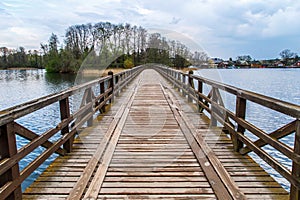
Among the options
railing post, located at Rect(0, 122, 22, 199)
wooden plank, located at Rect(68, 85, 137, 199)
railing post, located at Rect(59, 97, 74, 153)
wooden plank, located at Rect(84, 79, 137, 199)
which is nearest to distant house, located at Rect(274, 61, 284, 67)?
wooden plank, located at Rect(84, 79, 137, 199)

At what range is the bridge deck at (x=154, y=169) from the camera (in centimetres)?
211

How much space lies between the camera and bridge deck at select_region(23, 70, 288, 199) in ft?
6.91

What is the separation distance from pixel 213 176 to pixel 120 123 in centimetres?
235

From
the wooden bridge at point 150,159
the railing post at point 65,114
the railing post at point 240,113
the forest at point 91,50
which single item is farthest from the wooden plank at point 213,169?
the forest at point 91,50

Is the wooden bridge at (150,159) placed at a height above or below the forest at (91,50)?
below

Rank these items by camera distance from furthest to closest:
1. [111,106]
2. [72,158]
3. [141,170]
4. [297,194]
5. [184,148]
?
1. [111,106]
2. [184,148]
3. [72,158]
4. [141,170]
5. [297,194]

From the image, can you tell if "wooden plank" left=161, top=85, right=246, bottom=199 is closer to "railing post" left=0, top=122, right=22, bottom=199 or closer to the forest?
"railing post" left=0, top=122, right=22, bottom=199

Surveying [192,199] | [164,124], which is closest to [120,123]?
[164,124]

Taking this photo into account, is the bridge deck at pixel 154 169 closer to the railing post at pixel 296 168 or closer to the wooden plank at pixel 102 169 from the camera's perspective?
the wooden plank at pixel 102 169

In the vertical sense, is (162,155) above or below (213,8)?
below

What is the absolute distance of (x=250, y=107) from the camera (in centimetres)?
1110

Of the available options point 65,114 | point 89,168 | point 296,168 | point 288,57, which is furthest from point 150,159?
point 288,57

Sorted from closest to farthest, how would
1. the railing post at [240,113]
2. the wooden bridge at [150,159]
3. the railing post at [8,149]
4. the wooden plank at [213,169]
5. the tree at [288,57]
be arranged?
the railing post at [8,149]
the wooden bridge at [150,159]
the wooden plank at [213,169]
the railing post at [240,113]
the tree at [288,57]

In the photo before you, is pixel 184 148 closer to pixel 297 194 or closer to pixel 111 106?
pixel 297 194
